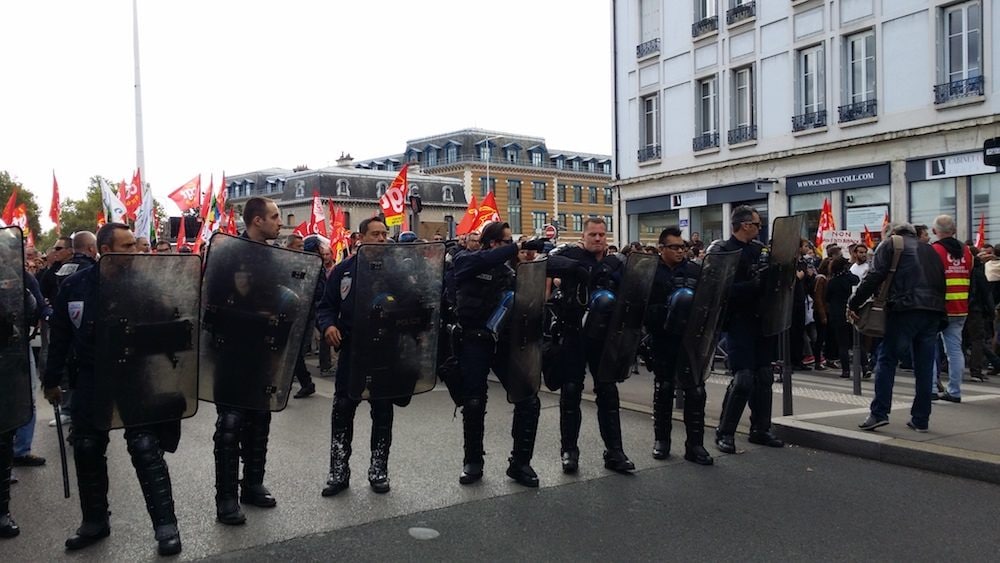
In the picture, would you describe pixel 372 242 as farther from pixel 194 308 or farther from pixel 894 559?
pixel 894 559

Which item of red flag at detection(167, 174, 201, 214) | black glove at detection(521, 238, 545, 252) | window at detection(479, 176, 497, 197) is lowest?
black glove at detection(521, 238, 545, 252)

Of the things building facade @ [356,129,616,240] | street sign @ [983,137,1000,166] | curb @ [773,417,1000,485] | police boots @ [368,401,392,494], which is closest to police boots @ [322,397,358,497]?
police boots @ [368,401,392,494]

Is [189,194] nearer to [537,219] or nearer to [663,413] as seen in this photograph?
[663,413]

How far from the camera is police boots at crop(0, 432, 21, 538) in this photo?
201 inches

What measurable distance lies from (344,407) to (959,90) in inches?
716

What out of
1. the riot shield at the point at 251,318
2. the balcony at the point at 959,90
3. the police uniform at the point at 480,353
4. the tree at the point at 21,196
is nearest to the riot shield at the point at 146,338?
the riot shield at the point at 251,318

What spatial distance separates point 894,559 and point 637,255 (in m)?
2.67

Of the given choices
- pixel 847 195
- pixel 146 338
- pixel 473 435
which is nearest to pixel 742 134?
pixel 847 195

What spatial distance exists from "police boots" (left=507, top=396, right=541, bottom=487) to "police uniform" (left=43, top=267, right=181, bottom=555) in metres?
2.25

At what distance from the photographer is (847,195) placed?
22906 millimetres

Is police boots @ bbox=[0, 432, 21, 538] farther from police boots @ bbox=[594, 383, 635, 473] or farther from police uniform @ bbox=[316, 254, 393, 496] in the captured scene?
police boots @ bbox=[594, 383, 635, 473]

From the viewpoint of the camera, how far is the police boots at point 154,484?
15.6 ft

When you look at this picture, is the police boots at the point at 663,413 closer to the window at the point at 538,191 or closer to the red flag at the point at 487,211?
the red flag at the point at 487,211

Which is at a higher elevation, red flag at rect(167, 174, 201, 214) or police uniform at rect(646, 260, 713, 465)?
red flag at rect(167, 174, 201, 214)
